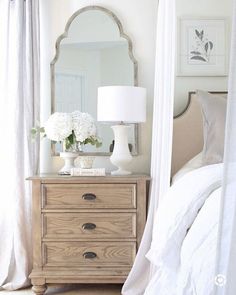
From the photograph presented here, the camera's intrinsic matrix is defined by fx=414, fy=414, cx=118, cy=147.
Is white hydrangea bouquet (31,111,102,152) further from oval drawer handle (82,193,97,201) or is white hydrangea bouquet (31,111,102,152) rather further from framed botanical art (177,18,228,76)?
framed botanical art (177,18,228,76)

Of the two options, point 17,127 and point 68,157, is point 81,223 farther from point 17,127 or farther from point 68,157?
point 17,127

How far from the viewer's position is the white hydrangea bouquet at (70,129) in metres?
2.88

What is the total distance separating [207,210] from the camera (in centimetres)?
165

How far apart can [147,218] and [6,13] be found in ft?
6.06

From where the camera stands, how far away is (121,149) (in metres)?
2.93

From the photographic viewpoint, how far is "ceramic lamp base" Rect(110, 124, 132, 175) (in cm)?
292

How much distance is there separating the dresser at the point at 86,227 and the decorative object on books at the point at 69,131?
0.27 metres

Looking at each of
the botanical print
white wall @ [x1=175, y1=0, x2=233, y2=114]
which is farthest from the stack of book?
the botanical print

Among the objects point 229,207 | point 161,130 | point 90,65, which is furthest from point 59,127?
point 229,207

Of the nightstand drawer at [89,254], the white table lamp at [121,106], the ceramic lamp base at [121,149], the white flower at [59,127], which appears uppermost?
the white table lamp at [121,106]

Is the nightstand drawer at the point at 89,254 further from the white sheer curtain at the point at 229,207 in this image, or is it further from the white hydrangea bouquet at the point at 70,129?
the white sheer curtain at the point at 229,207

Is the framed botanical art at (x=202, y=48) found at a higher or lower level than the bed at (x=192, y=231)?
higher

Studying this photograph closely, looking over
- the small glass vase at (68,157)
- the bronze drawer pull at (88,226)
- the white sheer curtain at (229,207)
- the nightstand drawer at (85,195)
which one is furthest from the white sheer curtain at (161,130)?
the white sheer curtain at (229,207)

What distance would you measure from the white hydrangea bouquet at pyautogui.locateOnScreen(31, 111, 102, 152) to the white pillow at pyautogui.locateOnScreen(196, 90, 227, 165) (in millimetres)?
792
